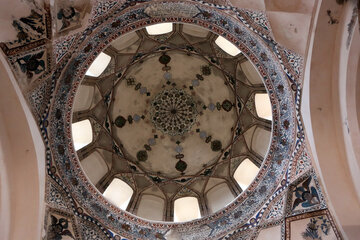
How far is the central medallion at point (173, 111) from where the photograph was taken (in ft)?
40.5

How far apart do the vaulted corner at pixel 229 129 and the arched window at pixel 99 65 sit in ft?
0.11

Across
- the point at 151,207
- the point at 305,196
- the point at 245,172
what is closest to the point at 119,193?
the point at 151,207

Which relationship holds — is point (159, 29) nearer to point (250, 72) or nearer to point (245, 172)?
point (250, 72)

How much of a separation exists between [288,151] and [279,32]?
7.30ft

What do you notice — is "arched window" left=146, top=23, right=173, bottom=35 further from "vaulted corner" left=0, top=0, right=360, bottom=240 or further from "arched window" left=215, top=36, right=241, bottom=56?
"arched window" left=215, top=36, right=241, bottom=56

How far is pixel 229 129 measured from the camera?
469 inches

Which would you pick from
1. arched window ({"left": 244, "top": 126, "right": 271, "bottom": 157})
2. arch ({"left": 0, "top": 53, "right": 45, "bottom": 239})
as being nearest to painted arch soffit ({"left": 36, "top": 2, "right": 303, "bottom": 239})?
arch ({"left": 0, "top": 53, "right": 45, "bottom": 239})

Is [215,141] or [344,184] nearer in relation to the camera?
[344,184]

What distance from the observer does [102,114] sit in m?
11.4

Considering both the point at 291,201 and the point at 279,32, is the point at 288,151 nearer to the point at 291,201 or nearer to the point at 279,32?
the point at 291,201

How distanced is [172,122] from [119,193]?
8.34 ft

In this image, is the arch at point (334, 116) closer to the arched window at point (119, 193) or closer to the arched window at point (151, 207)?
the arched window at point (151, 207)

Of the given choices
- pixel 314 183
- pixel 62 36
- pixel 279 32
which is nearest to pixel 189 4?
pixel 279 32

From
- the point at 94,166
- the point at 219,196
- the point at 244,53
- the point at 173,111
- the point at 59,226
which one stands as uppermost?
the point at 173,111
